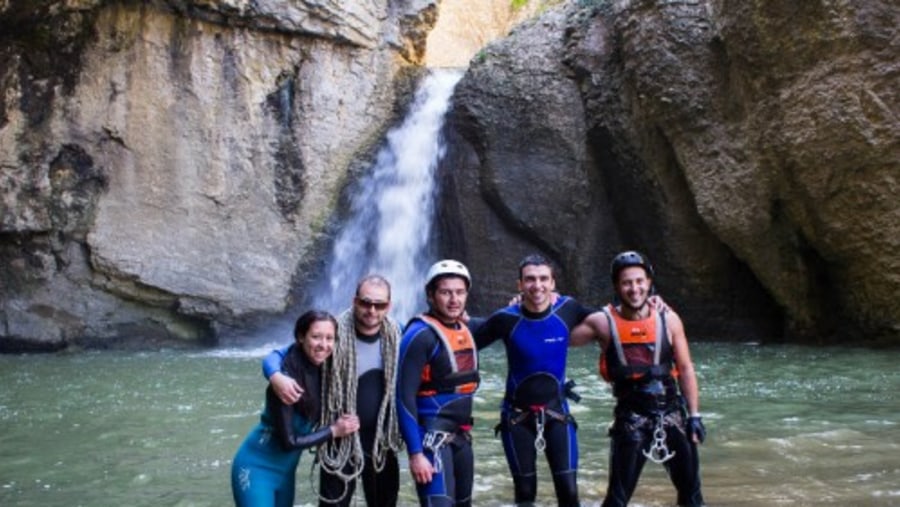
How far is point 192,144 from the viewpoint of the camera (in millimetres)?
15078

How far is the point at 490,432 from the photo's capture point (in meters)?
7.33

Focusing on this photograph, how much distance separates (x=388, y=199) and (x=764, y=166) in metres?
6.34

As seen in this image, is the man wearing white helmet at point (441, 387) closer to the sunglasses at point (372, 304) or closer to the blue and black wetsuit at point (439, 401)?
the blue and black wetsuit at point (439, 401)

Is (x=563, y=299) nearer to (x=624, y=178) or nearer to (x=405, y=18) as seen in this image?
(x=624, y=178)

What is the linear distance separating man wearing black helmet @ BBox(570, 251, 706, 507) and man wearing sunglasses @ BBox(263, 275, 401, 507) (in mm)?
1143

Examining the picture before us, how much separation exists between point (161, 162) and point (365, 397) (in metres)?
11.8

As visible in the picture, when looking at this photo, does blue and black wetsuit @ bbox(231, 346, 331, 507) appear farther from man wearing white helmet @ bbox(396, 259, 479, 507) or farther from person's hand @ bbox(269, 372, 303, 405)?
man wearing white helmet @ bbox(396, 259, 479, 507)

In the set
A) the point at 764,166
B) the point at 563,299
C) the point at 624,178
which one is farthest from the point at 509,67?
the point at 563,299

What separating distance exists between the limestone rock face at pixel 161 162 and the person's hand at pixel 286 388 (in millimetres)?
11211

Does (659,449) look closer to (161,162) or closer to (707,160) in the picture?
(707,160)

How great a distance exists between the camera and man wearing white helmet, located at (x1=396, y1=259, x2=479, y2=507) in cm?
414

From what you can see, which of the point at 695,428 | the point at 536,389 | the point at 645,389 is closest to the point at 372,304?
the point at 536,389

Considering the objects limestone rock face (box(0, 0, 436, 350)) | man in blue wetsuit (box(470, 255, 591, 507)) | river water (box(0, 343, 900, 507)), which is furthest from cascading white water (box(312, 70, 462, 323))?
man in blue wetsuit (box(470, 255, 591, 507))

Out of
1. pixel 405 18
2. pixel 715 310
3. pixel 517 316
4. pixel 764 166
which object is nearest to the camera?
pixel 517 316
